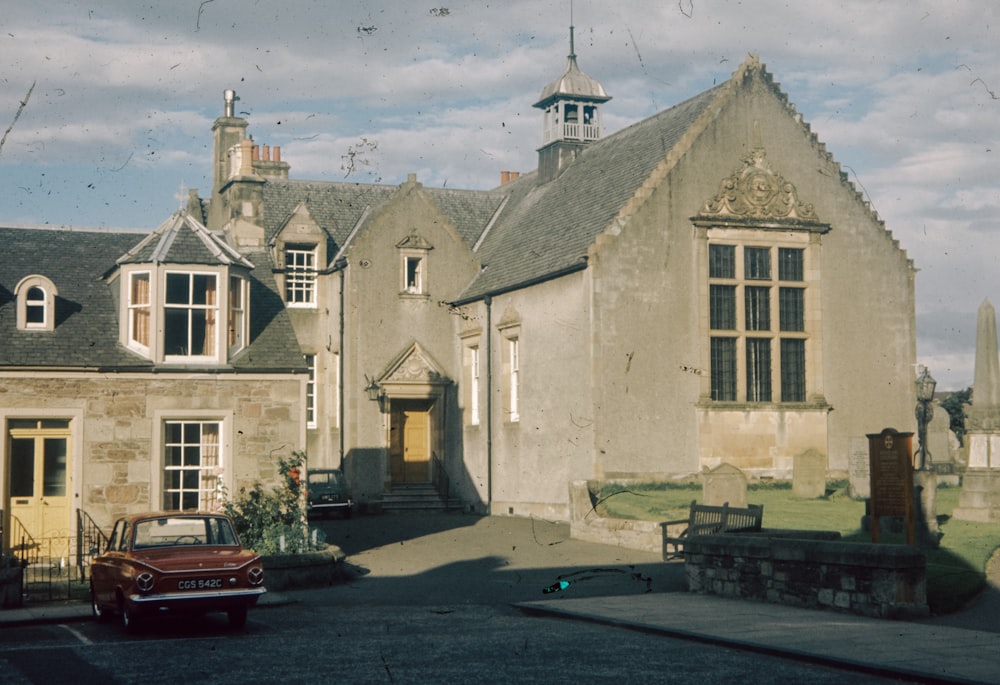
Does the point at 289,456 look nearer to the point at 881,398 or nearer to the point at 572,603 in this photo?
the point at 572,603

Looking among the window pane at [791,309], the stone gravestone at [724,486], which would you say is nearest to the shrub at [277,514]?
the stone gravestone at [724,486]

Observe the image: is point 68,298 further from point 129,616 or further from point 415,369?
point 415,369

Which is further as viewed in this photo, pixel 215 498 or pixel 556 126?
pixel 556 126

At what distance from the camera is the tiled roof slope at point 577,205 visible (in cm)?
3291

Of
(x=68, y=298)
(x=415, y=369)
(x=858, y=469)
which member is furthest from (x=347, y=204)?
(x=858, y=469)

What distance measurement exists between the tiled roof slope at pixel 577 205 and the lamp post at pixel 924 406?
30.5 feet

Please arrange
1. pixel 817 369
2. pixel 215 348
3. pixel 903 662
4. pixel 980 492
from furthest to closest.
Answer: pixel 817 369
pixel 215 348
pixel 980 492
pixel 903 662

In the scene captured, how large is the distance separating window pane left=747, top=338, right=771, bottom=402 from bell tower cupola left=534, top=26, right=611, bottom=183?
38.2 ft

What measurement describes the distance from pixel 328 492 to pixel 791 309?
14.0 m

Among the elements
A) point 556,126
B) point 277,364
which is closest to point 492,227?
point 556,126

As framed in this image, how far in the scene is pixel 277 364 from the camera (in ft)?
84.7

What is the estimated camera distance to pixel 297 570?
840 inches

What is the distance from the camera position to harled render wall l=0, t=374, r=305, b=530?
79.3ft

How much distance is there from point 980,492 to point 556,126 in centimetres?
2215
